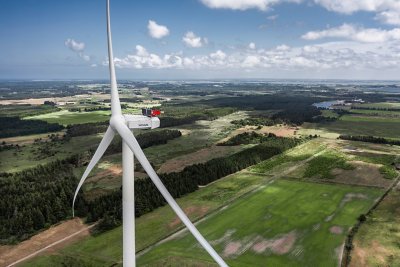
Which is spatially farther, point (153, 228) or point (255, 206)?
point (255, 206)

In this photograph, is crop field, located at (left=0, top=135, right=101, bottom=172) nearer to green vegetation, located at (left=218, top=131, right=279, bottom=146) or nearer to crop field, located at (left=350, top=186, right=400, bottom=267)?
green vegetation, located at (left=218, top=131, right=279, bottom=146)

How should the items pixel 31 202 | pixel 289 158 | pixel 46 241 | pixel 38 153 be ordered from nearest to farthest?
1. pixel 46 241
2. pixel 31 202
3. pixel 289 158
4. pixel 38 153

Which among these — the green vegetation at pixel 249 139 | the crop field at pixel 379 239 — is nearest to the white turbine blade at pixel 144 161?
the crop field at pixel 379 239

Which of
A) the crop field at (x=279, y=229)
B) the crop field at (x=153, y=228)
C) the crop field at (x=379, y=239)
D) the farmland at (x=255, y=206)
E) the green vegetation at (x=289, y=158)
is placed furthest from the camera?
the green vegetation at (x=289, y=158)

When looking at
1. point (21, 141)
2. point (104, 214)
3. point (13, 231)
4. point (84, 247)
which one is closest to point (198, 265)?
point (84, 247)

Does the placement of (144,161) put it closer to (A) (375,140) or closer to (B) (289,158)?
(B) (289,158)

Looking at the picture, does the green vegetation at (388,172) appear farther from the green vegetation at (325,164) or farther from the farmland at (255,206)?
the green vegetation at (325,164)

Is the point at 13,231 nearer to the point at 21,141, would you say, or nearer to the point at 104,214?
the point at 104,214

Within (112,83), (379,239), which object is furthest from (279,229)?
(112,83)
